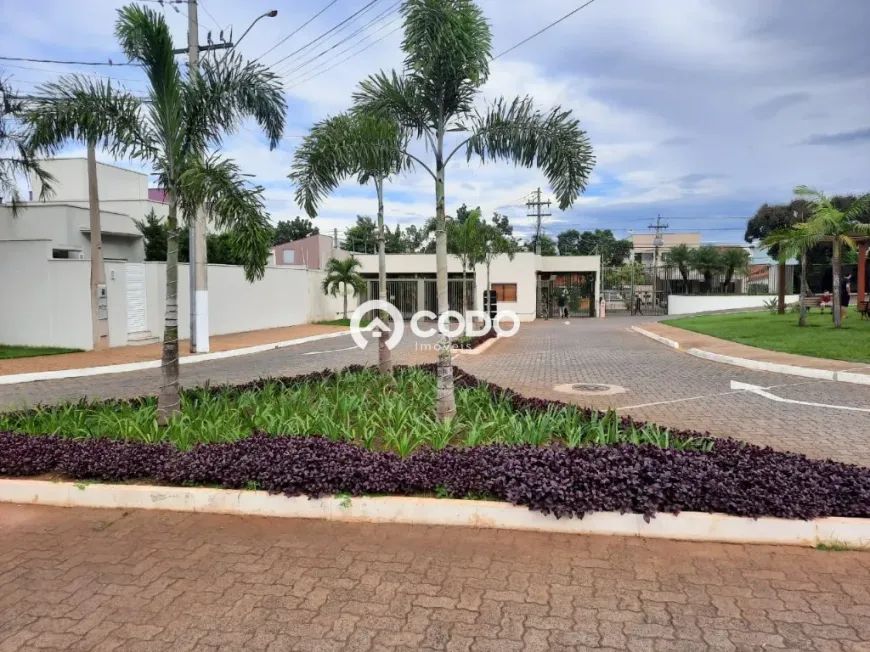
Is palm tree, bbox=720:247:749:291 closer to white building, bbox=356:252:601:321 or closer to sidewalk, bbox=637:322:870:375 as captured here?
white building, bbox=356:252:601:321

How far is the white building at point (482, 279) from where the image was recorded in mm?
30562

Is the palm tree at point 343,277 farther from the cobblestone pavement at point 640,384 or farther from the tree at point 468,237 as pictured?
the cobblestone pavement at point 640,384

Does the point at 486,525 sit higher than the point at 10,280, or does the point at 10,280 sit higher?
the point at 10,280

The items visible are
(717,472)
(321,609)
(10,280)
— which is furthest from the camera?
(10,280)

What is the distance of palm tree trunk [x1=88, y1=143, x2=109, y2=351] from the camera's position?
13188 millimetres

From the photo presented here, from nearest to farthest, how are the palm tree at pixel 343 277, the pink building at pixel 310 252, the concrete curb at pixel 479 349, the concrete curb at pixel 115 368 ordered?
the concrete curb at pixel 115 368, the concrete curb at pixel 479 349, the palm tree at pixel 343 277, the pink building at pixel 310 252

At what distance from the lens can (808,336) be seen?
13.9m

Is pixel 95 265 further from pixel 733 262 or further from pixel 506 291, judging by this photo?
pixel 733 262

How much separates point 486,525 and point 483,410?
241cm

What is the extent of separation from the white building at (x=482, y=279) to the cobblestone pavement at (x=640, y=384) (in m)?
13.9

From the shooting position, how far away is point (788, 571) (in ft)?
10.9

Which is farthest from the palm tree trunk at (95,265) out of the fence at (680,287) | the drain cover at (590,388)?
the fence at (680,287)

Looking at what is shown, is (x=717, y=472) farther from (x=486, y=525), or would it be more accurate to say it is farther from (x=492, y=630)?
(x=492, y=630)

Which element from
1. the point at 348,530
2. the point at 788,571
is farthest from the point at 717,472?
the point at 348,530
